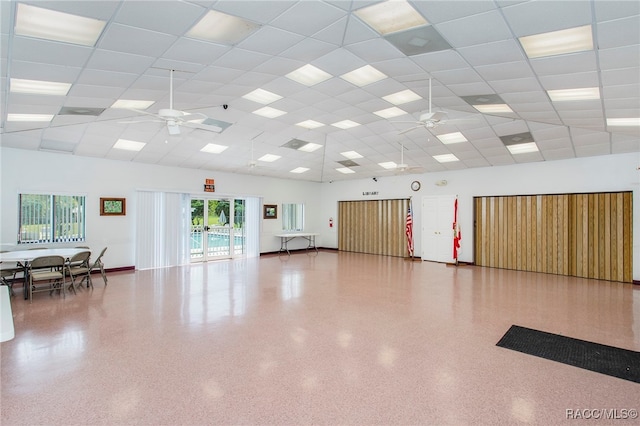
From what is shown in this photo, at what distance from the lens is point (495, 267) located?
9180 mm

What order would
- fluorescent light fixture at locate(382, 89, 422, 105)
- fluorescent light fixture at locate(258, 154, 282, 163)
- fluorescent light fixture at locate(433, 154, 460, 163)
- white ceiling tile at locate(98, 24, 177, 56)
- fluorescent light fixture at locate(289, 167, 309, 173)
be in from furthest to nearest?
fluorescent light fixture at locate(289, 167, 309, 173)
fluorescent light fixture at locate(258, 154, 282, 163)
fluorescent light fixture at locate(433, 154, 460, 163)
fluorescent light fixture at locate(382, 89, 422, 105)
white ceiling tile at locate(98, 24, 177, 56)

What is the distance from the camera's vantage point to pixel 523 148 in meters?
7.71

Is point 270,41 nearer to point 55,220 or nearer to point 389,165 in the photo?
point 55,220

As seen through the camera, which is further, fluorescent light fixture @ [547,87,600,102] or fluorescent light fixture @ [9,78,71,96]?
fluorescent light fixture @ [547,87,600,102]

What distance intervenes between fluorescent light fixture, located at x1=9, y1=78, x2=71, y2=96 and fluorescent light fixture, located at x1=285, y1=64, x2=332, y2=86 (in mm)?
2930

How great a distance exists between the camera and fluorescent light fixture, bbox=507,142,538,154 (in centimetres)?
746

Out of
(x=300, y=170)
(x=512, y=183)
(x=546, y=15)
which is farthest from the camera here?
(x=300, y=170)

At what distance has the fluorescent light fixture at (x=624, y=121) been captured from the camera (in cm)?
538

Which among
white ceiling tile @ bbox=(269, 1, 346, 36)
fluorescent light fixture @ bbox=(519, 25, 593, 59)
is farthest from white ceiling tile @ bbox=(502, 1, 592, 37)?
white ceiling tile @ bbox=(269, 1, 346, 36)

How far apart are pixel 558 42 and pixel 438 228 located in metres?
7.42

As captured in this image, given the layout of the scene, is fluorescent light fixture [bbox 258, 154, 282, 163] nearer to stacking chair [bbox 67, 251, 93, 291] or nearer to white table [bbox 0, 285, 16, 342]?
stacking chair [bbox 67, 251, 93, 291]

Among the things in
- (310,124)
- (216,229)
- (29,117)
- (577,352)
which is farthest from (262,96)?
(216,229)

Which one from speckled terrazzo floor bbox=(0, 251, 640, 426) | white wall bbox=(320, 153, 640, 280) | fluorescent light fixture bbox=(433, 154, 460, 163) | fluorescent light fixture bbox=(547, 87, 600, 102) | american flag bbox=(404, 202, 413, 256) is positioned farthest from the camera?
american flag bbox=(404, 202, 413, 256)

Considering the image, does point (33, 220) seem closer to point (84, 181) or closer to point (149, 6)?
point (84, 181)
